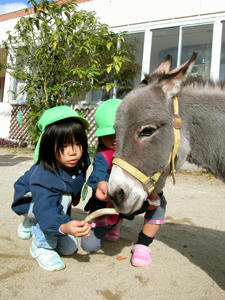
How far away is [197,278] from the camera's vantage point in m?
2.00

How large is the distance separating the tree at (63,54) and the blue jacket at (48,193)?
19.4ft

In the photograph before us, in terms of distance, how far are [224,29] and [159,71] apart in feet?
23.1

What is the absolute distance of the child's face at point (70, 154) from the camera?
219 centimetres

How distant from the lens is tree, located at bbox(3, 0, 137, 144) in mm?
8031

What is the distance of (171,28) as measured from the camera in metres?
8.23

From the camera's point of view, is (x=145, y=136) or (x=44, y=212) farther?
(x=44, y=212)

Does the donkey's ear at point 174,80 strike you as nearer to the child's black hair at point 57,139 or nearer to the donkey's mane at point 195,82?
the donkey's mane at point 195,82

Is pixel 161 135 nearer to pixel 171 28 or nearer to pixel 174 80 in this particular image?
pixel 174 80

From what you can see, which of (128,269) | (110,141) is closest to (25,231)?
(128,269)

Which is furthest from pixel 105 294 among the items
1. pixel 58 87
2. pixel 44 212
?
pixel 58 87

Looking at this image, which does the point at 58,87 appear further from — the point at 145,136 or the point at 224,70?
the point at 145,136

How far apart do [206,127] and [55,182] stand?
1313 mm

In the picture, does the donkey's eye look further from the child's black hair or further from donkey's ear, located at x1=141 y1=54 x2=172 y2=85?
the child's black hair

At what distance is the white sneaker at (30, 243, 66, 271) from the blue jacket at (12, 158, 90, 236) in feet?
0.70
